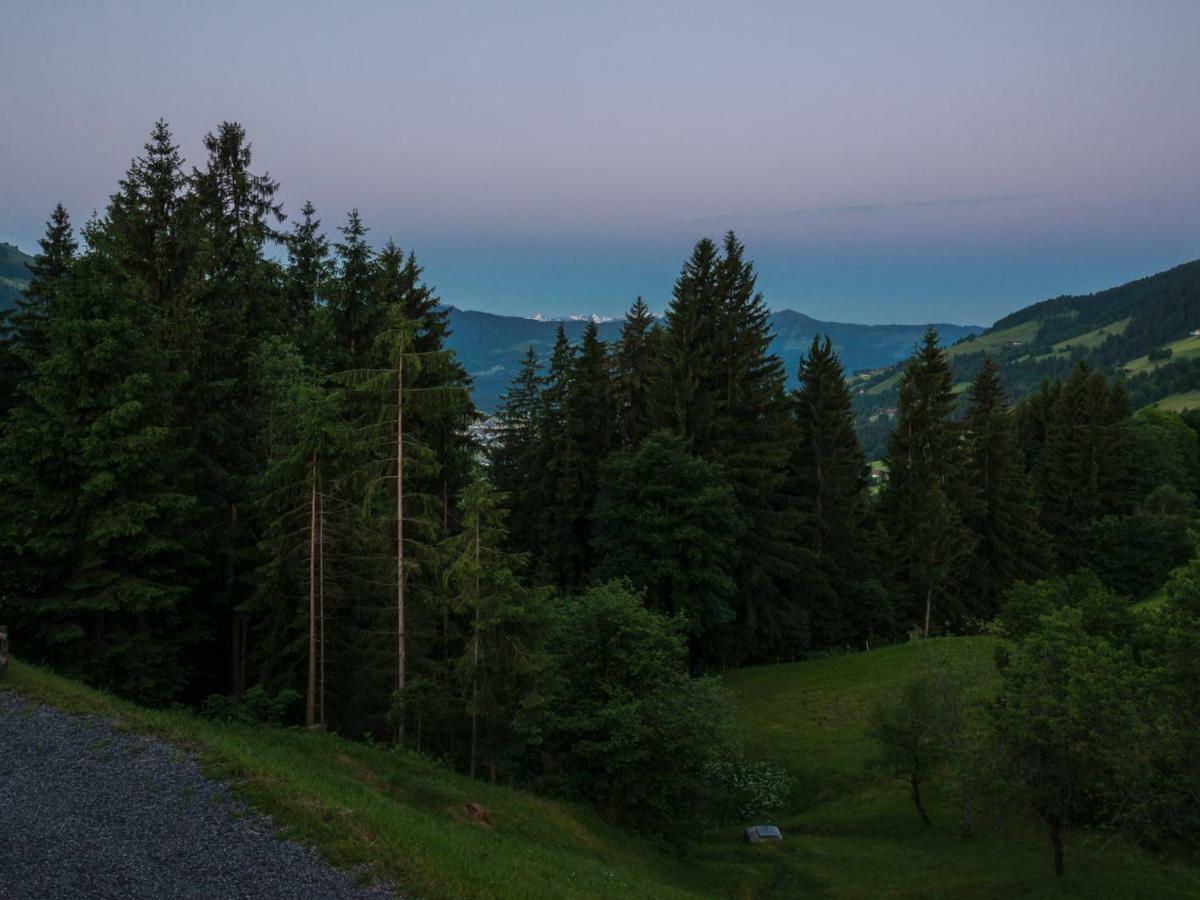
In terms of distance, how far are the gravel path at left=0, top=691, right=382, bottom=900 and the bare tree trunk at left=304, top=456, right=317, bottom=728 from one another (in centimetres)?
885

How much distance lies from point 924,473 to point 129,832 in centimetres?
5424

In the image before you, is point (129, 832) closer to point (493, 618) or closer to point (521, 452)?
point (493, 618)

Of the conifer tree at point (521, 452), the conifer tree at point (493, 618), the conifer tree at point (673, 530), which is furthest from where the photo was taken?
the conifer tree at point (521, 452)

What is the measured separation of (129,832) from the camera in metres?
12.1

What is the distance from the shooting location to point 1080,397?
241 feet

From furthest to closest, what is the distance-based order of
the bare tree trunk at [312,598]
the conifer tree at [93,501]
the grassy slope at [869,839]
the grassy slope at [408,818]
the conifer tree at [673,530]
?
the conifer tree at [673,530]
the bare tree trunk at [312,598]
the conifer tree at [93,501]
the grassy slope at [869,839]
the grassy slope at [408,818]

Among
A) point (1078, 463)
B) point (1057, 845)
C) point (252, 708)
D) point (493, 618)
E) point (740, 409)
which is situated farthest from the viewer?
point (1078, 463)

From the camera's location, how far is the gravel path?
10.8m

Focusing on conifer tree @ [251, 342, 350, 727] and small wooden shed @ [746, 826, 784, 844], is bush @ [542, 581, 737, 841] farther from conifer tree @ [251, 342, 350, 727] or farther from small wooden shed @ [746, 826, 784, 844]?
conifer tree @ [251, 342, 350, 727]

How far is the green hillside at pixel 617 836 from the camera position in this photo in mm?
13391

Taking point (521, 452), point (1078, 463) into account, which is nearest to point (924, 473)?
point (1078, 463)

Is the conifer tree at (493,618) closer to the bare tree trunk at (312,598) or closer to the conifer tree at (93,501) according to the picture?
the bare tree trunk at (312,598)

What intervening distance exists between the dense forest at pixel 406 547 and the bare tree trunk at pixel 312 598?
0.14m

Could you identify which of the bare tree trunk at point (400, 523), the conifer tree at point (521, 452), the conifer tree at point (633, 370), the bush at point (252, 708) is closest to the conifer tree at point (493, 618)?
the bare tree trunk at point (400, 523)
